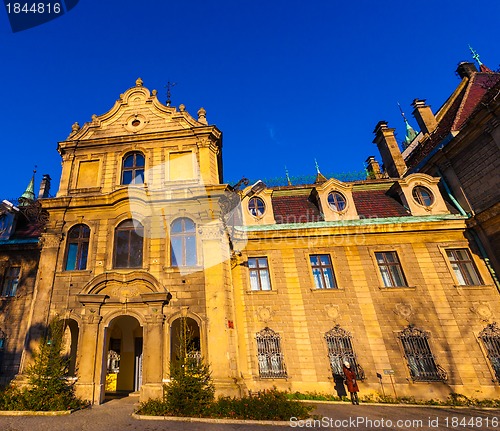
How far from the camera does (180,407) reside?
9.22 meters

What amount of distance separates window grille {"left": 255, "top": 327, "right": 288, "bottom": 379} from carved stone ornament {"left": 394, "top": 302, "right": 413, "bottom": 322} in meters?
5.87

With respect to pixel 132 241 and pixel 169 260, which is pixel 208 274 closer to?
pixel 169 260

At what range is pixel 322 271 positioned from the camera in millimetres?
15602

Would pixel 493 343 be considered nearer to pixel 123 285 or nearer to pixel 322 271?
pixel 322 271

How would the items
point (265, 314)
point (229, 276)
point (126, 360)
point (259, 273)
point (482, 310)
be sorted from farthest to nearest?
point (126, 360), point (259, 273), point (265, 314), point (482, 310), point (229, 276)

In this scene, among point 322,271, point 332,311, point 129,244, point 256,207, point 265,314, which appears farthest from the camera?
point 256,207

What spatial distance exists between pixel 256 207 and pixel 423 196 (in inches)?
385

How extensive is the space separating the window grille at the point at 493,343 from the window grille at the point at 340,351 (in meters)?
5.63

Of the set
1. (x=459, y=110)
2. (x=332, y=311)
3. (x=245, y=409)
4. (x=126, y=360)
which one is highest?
(x=459, y=110)

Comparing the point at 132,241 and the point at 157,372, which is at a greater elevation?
the point at 132,241

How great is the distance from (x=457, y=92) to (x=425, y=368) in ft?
68.4

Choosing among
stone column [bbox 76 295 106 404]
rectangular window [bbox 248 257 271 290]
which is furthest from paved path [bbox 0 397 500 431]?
rectangular window [bbox 248 257 271 290]

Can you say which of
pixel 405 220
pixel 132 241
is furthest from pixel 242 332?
pixel 405 220

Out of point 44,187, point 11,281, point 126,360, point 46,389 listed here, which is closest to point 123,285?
point 46,389
